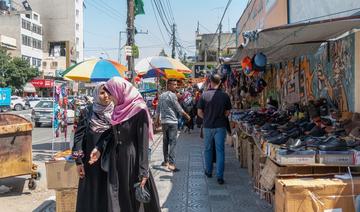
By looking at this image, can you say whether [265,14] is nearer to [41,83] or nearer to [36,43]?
[41,83]

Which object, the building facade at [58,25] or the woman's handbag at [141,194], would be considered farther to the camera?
the building facade at [58,25]

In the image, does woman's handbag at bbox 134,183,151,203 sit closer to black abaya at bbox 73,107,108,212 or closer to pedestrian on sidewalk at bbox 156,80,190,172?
black abaya at bbox 73,107,108,212

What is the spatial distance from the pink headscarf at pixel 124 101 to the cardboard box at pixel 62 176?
166cm

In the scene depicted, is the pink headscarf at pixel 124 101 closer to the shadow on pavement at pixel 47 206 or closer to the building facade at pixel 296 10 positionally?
the shadow on pavement at pixel 47 206

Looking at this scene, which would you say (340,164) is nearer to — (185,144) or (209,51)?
(185,144)

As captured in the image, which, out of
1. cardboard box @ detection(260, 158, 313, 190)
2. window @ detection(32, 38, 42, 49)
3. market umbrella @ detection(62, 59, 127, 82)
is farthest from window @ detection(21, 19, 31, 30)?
cardboard box @ detection(260, 158, 313, 190)

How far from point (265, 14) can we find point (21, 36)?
70.2 m

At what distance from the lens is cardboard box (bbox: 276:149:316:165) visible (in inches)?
180

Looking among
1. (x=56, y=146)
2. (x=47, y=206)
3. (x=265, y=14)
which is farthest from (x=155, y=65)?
(x=47, y=206)

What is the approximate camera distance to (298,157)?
15.0 ft

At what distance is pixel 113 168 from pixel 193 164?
18.7ft

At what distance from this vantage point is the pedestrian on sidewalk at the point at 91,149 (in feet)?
14.6

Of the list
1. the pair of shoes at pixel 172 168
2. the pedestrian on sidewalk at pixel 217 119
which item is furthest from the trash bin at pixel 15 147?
the pedestrian on sidewalk at pixel 217 119

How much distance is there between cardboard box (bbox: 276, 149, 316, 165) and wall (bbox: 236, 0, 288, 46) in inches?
258
